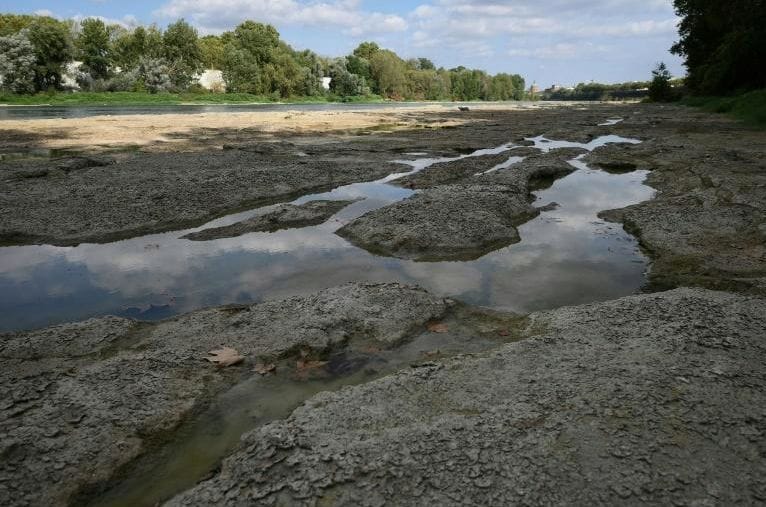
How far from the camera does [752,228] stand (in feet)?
24.5

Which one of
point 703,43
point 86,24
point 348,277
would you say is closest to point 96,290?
point 348,277

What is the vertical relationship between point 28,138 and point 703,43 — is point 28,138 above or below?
below

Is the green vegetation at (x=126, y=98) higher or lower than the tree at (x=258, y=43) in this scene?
lower

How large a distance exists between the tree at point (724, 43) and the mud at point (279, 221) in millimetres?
34920

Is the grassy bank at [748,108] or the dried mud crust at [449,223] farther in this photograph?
the grassy bank at [748,108]

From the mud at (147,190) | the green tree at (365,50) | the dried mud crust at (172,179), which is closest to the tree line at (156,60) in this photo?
the green tree at (365,50)

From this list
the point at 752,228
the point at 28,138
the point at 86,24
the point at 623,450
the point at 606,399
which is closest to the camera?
the point at 623,450

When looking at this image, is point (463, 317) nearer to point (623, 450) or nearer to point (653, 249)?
point (623, 450)

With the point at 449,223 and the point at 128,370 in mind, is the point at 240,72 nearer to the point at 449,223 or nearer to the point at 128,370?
the point at 449,223

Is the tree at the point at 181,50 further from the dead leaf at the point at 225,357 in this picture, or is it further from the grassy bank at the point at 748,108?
the dead leaf at the point at 225,357

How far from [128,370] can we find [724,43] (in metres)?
47.8

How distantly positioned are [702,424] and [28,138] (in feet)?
83.7

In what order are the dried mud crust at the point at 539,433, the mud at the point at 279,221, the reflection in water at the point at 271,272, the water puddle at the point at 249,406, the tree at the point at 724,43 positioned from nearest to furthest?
the dried mud crust at the point at 539,433, the water puddle at the point at 249,406, the reflection in water at the point at 271,272, the mud at the point at 279,221, the tree at the point at 724,43

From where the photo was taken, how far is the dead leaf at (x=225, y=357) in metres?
4.16
